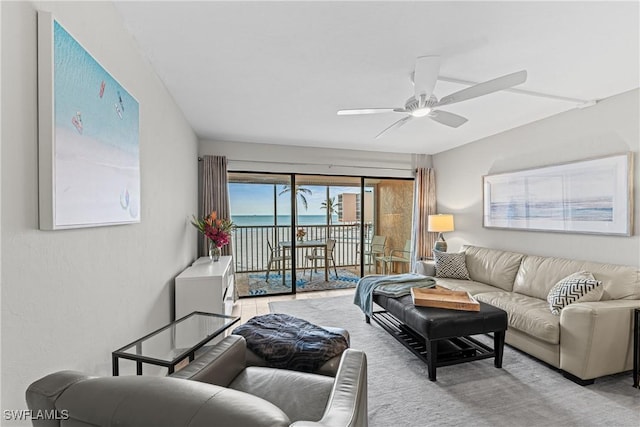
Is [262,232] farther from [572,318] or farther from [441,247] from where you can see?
[572,318]

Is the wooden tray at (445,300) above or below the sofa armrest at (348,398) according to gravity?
below

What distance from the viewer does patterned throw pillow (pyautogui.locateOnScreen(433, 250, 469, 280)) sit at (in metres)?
3.87

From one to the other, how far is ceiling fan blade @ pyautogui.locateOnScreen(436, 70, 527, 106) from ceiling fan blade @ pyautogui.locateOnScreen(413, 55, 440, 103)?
0.56 ft

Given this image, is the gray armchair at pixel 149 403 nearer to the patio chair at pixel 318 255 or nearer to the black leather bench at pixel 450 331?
the black leather bench at pixel 450 331

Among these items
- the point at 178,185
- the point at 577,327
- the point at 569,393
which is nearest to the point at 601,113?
the point at 577,327

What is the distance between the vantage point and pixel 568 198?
10.2 ft

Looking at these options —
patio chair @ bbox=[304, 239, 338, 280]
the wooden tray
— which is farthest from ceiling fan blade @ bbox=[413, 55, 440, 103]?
patio chair @ bbox=[304, 239, 338, 280]

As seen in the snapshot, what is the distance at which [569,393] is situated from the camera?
204 centimetres

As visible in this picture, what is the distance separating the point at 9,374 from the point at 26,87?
869 millimetres

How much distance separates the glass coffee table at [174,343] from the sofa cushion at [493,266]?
3313mm

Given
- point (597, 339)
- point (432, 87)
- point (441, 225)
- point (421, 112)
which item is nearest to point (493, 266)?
point (441, 225)

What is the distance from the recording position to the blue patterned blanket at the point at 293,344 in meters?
1.67

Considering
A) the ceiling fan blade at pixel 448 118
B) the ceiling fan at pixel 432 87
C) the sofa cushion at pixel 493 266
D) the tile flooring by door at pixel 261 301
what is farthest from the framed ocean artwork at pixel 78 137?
the sofa cushion at pixel 493 266

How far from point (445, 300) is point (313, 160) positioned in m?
3.16
